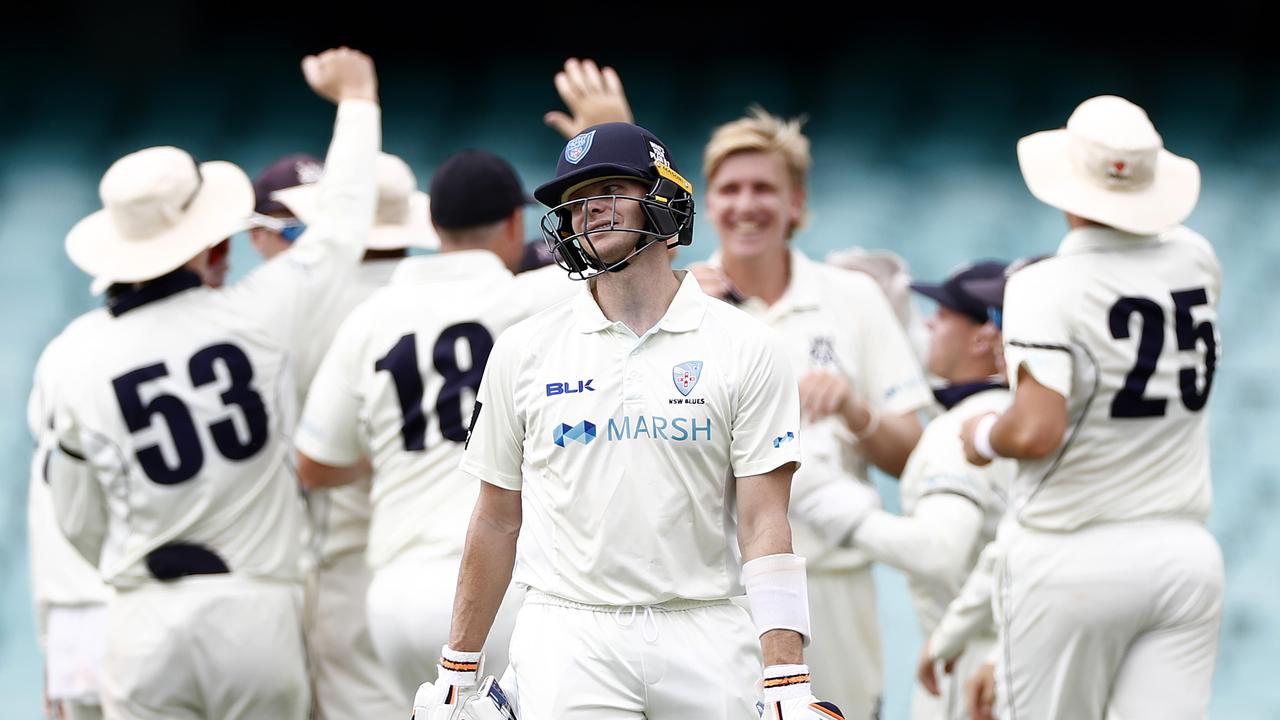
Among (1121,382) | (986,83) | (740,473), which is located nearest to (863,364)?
(1121,382)

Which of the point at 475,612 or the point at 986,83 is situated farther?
the point at 986,83

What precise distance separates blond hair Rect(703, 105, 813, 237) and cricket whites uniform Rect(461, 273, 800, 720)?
2057mm

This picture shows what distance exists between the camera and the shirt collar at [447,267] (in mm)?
4426

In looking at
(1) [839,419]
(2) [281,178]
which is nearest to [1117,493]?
(1) [839,419]

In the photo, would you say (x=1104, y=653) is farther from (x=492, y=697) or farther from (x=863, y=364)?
(x=492, y=697)

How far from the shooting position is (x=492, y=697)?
2986 millimetres

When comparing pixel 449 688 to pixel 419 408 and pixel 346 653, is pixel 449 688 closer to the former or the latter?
pixel 419 408

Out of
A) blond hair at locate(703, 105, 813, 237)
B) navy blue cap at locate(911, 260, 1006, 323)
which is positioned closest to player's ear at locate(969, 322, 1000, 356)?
navy blue cap at locate(911, 260, 1006, 323)

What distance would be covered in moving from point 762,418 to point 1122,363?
147 centimetres

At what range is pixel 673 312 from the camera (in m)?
3.07

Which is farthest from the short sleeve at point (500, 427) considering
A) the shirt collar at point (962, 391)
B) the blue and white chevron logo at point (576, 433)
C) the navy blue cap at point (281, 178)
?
the navy blue cap at point (281, 178)

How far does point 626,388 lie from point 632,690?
57cm

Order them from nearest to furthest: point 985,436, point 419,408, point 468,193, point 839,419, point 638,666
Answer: point 638,666
point 985,436
point 419,408
point 468,193
point 839,419

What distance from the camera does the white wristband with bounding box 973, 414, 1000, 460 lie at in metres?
4.14
